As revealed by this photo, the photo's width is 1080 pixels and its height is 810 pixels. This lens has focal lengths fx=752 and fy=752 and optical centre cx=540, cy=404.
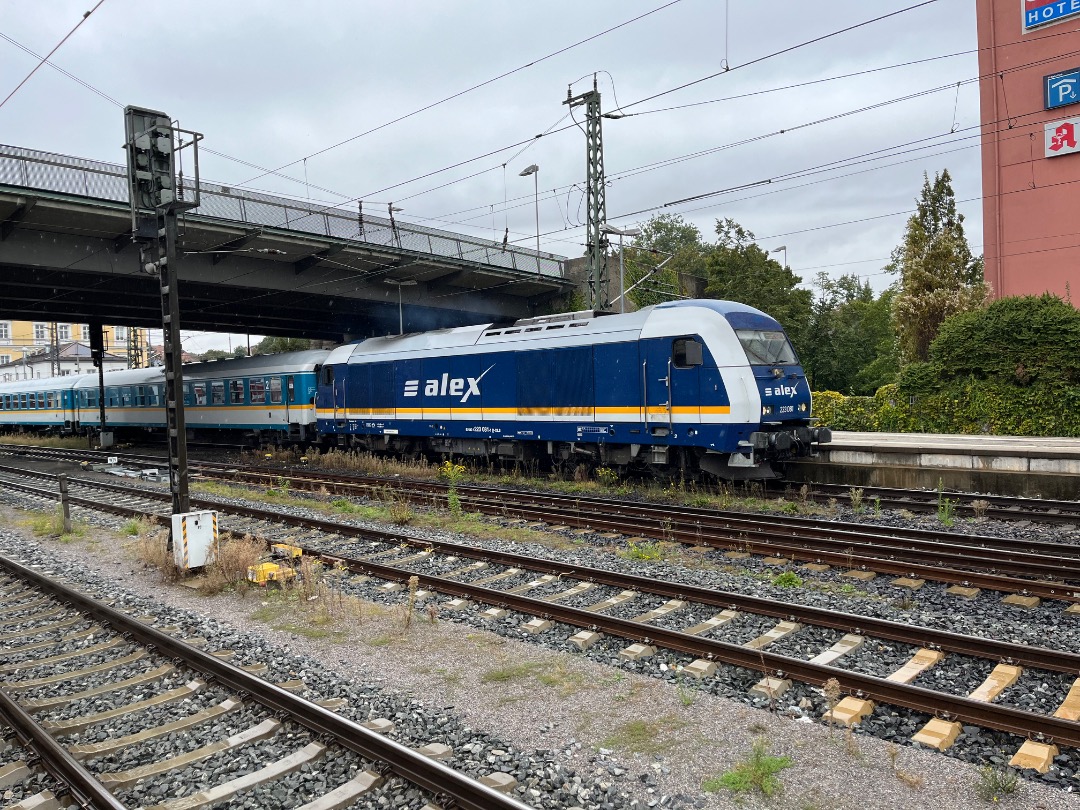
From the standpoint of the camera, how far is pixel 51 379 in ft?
149

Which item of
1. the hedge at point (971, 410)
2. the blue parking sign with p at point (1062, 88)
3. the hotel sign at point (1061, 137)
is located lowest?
the hedge at point (971, 410)

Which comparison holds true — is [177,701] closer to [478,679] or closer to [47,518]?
[478,679]

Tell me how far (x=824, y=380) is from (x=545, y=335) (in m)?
23.5

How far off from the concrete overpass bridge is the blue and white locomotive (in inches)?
266

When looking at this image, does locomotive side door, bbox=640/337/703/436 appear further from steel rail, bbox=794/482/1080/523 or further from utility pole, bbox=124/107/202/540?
utility pole, bbox=124/107/202/540

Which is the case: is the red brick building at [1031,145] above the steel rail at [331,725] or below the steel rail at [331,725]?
above

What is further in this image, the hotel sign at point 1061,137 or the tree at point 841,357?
the tree at point 841,357

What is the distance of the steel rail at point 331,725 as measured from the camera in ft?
13.9

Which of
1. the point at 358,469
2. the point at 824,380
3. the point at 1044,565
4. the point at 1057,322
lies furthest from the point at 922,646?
the point at 824,380

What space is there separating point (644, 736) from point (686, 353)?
32.4ft

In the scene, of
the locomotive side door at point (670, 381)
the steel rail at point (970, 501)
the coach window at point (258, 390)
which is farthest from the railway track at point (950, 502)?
the coach window at point (258, 390)

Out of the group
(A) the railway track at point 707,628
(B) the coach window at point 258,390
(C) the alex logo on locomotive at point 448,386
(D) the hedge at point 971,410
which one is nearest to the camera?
(A) the railway track at point 707,628

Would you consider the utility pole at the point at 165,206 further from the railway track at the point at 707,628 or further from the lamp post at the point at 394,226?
the lamp post at the point at 394,226

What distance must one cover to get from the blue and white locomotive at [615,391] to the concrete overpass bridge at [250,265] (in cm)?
676
